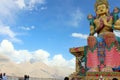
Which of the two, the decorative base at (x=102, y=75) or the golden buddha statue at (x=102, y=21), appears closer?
the decorative base at (x=102, y=75)

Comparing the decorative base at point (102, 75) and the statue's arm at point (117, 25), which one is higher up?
the statue's arm at point (117, 25)

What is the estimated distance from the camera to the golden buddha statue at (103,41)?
20078 millimetres

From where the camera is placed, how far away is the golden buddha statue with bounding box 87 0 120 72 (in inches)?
790

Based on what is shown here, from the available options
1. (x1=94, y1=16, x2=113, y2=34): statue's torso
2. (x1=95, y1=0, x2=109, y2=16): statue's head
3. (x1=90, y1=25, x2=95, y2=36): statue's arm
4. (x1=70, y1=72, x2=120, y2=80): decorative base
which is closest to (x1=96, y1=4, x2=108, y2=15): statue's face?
(x1=95, y1=0, x2=109, y2=16): statue's head

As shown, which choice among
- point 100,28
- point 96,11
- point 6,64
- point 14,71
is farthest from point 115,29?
point 6,64

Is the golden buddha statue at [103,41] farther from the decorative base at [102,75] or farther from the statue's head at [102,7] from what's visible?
the decorative base at [102,75]

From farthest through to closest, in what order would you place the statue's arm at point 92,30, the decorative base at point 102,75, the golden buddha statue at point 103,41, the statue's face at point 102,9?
the statue's arm at point 92,30
the statue's face at point 102,9
the golden buddha statue at point 103,41
the decorative base at point 102,75

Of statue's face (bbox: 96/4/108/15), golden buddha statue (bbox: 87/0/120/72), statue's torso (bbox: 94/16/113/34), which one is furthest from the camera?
statue's face (bbox: 96/4/108/15)

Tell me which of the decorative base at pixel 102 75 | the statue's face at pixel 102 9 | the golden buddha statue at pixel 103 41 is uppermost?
the statue's face at pixel 102 9

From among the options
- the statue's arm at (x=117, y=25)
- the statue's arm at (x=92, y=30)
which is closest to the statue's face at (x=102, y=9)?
the statue's arm at (x=92, y=30)

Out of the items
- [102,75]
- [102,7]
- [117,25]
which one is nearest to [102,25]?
[117,25]

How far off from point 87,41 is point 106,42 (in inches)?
67.1

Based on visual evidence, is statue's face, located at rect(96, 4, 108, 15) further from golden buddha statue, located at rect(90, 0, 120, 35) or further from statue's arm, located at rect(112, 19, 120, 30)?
statue's arm, located at rect(112, 19, 120, 30)

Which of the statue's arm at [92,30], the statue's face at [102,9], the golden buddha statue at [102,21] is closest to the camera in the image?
the golden buddha statue at [102,21]
